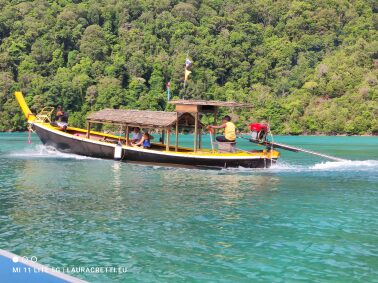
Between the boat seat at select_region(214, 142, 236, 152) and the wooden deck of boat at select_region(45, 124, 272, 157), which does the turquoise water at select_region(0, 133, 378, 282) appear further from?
the boat seat at select_region(214, 142, 236, 152)

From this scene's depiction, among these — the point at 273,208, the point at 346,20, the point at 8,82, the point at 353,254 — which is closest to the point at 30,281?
the point at 353,254

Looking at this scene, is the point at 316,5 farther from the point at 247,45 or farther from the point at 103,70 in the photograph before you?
the point at 103,70

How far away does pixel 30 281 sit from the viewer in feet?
13.8

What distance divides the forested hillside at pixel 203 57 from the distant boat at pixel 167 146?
2935 inches

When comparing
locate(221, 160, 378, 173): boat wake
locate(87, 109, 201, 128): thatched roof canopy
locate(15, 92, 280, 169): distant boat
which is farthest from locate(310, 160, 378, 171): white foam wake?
locate(87, 109, 201, 128): thatched roof canopy

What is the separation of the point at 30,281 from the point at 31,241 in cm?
642

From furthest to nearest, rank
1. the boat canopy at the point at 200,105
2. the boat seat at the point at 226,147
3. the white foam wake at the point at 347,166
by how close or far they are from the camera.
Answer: the white foam wake at the point at 347,166 < the boat seat at the point at 226,147 < the boat canopy at the point at 200,105

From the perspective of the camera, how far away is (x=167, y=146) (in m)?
26.8

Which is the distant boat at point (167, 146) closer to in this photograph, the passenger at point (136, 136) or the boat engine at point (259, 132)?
the passenger at point (136, 136)

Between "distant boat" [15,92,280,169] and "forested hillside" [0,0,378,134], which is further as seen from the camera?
"forested hillside" [0,0,378,134]

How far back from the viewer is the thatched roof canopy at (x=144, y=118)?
25828 millimetres

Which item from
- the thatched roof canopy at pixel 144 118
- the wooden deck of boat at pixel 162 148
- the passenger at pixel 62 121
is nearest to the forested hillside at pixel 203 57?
the passenger at pixel 62 121

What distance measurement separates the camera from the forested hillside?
348 ft

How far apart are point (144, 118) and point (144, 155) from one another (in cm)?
199
